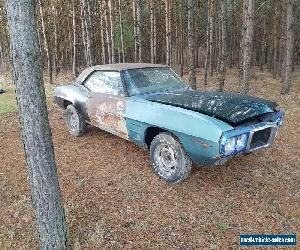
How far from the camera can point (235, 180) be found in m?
5.29

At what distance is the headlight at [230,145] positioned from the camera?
168 inches

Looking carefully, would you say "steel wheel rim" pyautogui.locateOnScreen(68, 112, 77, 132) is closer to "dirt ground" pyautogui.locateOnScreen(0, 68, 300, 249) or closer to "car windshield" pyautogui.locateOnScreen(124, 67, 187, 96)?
"dirt ground" pyautogui.locateOnScreen(0, 68, 300, 249)

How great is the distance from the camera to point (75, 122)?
7.29 meters

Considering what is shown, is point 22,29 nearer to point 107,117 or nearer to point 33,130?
point 33,130

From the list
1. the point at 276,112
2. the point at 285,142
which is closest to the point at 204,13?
the point at 285,142

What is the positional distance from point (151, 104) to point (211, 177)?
1.59m

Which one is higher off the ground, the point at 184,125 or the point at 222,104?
the point at 222,104

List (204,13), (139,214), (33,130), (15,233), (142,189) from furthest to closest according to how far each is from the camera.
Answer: (204,13)
(142,189)
(139,214)
(15,233)
(33,130)

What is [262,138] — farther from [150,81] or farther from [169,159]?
[150,81]

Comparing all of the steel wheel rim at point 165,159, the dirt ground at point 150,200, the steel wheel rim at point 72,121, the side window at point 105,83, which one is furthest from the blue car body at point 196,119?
the steel wheel rim at point 72,121

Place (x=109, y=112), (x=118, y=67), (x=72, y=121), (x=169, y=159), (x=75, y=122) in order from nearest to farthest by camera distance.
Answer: (x=169, y=159), (x=109, y=112), (x=118, y=67), (x=75, y=122), (x=72, y=121)

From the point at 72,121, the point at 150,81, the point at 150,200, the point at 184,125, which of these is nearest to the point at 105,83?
the point at 150,81

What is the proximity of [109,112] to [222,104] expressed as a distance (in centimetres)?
218

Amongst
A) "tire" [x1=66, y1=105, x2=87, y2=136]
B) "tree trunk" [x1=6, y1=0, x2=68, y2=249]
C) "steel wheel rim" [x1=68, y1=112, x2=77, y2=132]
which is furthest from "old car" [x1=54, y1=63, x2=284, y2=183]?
"tree trunk" [x1=6, y1=0, x2=68, y2=249]
